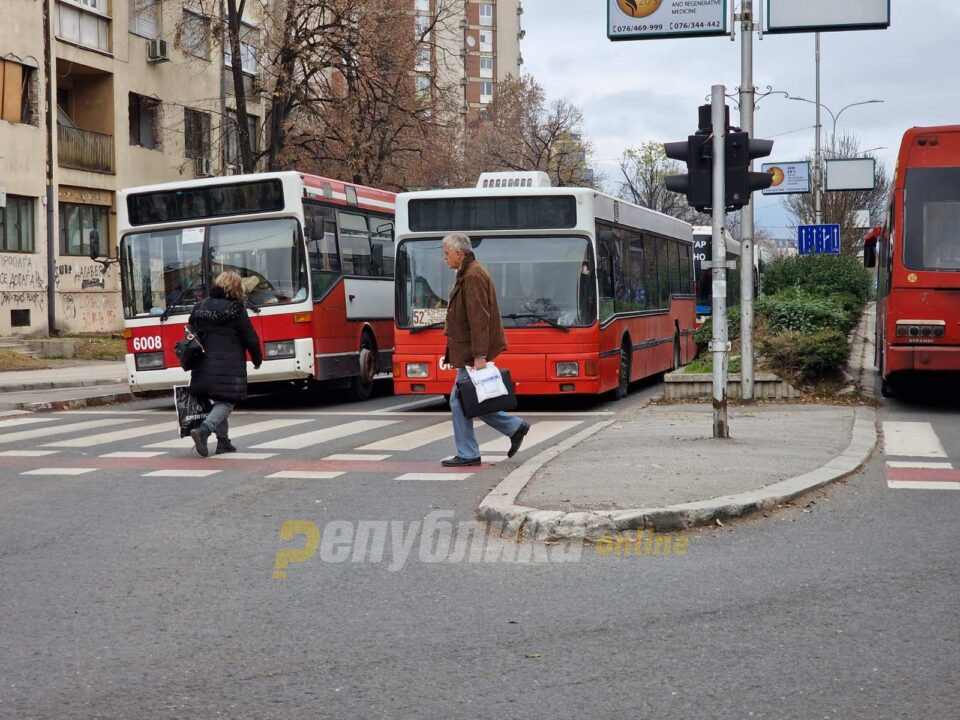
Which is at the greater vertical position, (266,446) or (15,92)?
(15,92)

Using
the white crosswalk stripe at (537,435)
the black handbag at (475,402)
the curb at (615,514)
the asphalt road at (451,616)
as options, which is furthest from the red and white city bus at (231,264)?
the curb at (615,514)

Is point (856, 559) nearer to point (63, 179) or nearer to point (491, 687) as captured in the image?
point (491, 687)

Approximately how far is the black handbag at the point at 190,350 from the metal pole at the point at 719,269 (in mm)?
4550

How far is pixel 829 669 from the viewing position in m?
5.00

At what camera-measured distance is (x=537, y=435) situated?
45.9 feet

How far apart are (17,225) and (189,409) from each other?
2387 cm

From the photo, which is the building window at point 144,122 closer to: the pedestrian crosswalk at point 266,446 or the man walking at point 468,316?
the pedestrian crosswalk at point 266,446

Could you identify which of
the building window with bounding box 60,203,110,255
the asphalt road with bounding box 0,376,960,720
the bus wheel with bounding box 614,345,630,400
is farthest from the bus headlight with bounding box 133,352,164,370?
the building window with bounding box 60,203,110,255

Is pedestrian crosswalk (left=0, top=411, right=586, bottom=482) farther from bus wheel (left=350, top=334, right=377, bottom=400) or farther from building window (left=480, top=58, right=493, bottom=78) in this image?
building window (left=480, top=58, right=493, bottom=78)

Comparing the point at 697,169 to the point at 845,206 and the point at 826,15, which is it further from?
the point at 845,206

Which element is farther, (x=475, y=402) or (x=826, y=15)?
(x=826, y=15)

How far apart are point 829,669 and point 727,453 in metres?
5.72

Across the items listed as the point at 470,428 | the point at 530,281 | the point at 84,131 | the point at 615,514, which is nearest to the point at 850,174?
the point at 84,131

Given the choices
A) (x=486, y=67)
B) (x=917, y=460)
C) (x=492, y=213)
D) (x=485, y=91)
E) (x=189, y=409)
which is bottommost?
(x=917, y=460)
